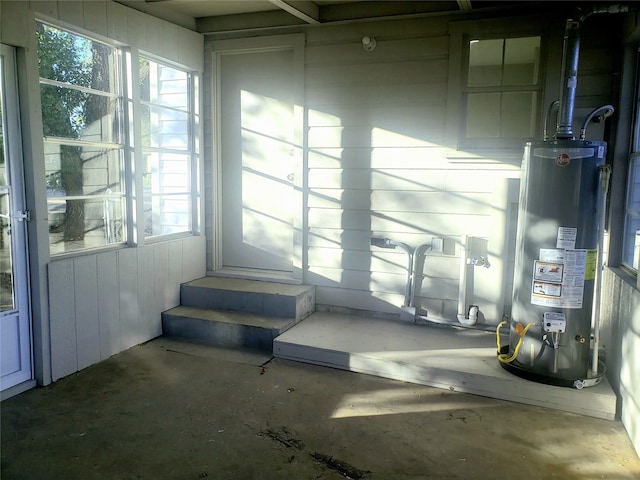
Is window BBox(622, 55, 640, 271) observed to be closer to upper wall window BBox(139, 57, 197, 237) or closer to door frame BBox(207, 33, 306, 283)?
door frame BBox(207, 33, 306, 283)

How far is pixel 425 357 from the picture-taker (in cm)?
348

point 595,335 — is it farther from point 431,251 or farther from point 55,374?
point 55,374

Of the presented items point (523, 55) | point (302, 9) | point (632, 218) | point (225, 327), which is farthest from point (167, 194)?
point (632, 218)

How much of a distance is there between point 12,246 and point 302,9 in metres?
2.74

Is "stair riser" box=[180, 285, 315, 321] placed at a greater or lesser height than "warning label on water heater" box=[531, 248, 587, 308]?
lesser

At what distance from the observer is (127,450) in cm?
258

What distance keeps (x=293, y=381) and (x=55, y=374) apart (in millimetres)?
1620

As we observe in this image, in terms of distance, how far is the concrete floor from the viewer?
242cm

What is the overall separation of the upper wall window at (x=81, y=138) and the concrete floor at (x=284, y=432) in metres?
1.06

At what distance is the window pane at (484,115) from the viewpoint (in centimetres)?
488

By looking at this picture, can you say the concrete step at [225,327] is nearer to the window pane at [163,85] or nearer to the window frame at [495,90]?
the window pane at [163,85]

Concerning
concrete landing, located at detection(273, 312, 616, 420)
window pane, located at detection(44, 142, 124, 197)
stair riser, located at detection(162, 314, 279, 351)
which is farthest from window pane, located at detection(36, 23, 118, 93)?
concrete landing, located at detection(273, 312, 616, 420)

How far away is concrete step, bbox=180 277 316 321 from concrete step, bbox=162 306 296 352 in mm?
71

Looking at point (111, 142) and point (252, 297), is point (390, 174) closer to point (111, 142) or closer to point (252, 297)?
point (252, 297)
